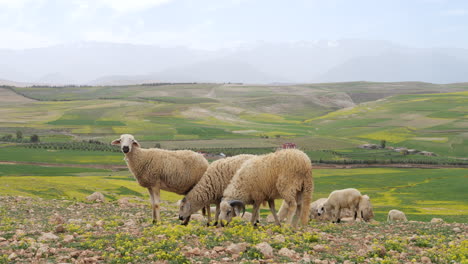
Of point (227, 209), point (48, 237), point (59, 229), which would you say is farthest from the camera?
point (227, 209)

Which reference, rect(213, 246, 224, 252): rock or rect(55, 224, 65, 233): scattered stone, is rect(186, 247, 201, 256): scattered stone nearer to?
rect(213, 246, 224, 252): rock

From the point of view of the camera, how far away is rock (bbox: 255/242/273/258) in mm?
10742

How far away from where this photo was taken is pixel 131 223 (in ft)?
53.3

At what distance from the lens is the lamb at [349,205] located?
2530 centimetres

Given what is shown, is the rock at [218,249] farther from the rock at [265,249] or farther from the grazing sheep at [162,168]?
the grazing sheep at [162,168]

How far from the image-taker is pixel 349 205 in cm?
2569

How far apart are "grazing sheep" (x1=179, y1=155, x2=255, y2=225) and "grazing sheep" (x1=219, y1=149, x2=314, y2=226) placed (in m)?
1.19

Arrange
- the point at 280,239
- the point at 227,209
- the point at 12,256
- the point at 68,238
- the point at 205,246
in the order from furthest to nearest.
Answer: the point at 227,209
the point at 280,239
the point at 68,238
the point at 205,246
the point at 12,256

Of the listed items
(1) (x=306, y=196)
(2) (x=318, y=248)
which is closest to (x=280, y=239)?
(2) (x=318, y=248)

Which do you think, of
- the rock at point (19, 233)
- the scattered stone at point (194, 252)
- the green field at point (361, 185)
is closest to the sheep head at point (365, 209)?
the green field at point (361, 185)

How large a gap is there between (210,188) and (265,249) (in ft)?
23.1

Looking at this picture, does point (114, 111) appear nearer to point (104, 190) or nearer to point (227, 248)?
point (104, 190)

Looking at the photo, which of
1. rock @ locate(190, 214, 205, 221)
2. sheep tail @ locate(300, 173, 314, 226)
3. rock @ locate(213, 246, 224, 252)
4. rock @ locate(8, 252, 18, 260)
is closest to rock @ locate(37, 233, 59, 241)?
rock @ locate(8, 252, 18, 260)

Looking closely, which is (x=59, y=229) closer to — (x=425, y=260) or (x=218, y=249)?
(x=218, y=249)
